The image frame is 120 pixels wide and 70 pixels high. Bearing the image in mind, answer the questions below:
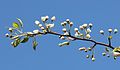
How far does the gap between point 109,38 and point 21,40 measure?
1.10m

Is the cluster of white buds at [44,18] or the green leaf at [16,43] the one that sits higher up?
the cluster of white buds at [44,18]

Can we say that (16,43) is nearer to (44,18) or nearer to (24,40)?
(24,40)

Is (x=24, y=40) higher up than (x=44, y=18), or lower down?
lower down

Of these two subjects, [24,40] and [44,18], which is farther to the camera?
[44,18]

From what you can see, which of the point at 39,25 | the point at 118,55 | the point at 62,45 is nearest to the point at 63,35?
the point at 62,45

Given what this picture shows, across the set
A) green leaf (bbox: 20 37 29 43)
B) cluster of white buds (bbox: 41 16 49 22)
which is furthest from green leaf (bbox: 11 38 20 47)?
cluster of white buds (bbox: 41 16 49 22)

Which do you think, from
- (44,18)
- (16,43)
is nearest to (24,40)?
(16,43)

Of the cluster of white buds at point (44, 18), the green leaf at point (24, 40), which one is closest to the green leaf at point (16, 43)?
the green leaf at point (24, 40)

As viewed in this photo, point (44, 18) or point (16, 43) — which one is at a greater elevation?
point (44, 18)

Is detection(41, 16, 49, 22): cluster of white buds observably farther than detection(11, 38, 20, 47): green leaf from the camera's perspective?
Yes

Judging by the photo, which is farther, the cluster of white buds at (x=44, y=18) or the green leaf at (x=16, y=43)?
the cluster of white buds at (x=44, y=18)

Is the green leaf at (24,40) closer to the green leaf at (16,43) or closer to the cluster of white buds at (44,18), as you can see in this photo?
the green leaf at (16,43)

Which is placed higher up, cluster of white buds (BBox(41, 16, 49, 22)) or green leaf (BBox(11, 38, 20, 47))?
cluster of white buds (BBox(41, 16, 49, 22))

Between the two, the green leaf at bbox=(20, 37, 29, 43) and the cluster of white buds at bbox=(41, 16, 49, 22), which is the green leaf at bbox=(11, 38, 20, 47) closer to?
the green leaf at bbox=(20, 37, 29, 43)
